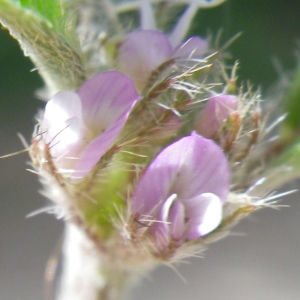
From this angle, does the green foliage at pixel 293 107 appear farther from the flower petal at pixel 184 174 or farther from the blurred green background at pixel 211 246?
the blurred green background at pixel 211 246

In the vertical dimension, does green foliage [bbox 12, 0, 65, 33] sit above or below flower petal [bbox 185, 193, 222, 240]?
above

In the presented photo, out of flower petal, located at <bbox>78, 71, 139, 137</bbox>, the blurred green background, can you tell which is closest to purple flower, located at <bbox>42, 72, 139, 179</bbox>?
flower petal, located at <bbox>78, 71, 139, 137</bbox>

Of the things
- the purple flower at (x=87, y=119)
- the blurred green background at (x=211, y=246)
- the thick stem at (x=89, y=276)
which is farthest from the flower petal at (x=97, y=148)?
the blurred green background at (x=211, y=246)

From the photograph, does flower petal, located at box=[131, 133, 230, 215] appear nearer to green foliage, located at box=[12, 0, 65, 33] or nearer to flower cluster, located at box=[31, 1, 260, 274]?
flower cluster, located at box=[31, 1, 260, 274]

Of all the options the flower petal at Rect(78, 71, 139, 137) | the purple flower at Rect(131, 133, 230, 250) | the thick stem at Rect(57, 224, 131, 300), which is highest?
the flower petal at Rect(78, 71, 139, 137)

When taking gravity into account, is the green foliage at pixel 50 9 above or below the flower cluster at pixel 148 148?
above
